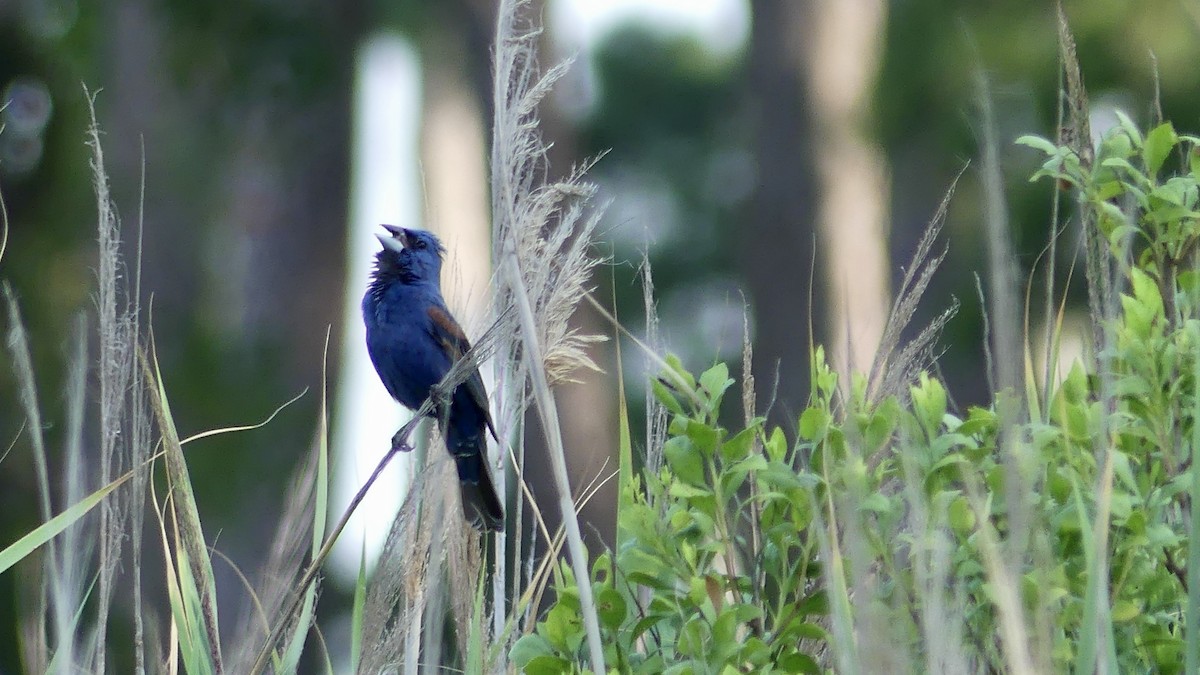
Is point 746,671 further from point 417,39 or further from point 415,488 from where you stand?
point 417,39

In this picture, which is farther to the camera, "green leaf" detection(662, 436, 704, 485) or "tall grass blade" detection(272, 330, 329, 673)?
"tall grass blade" detection(272, 330, 329, 673)

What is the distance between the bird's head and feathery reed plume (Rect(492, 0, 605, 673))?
2604 mm

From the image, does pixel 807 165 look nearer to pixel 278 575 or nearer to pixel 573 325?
pixel 573 325

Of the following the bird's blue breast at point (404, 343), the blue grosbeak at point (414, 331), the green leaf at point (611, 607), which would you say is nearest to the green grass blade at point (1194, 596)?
the green leaf at point (611, 607)

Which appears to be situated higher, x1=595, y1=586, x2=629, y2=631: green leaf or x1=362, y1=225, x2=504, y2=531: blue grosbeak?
x1=362, y1=225, x2=504, y2=531: blue grosbeak

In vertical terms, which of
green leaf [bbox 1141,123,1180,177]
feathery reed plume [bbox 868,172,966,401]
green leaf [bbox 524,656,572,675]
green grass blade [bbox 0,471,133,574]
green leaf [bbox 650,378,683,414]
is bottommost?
green leaf [bbox 524,656,572,675]

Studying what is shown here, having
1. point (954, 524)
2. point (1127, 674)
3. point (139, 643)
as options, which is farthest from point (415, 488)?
point (1127, 674)

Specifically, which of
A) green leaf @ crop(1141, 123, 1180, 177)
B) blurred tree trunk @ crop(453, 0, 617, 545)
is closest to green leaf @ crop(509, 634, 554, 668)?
green leaf @ crop(1141, 123, 1180, 177)

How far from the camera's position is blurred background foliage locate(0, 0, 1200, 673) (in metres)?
10.3

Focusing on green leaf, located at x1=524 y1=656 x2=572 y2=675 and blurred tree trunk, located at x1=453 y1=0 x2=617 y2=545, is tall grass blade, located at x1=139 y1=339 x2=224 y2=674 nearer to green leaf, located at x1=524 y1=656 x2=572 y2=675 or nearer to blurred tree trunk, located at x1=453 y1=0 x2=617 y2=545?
green leaf, located at x1=524 y1=656 x2=572 y2=675

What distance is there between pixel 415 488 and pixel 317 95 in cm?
1066

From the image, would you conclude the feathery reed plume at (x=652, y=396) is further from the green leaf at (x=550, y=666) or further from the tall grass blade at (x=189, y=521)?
the tall grass blade at (x=189, y=521)

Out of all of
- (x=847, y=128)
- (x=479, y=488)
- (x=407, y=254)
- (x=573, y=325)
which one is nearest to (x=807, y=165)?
(x=847, y=128)

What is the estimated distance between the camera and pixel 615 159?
2119 cm
